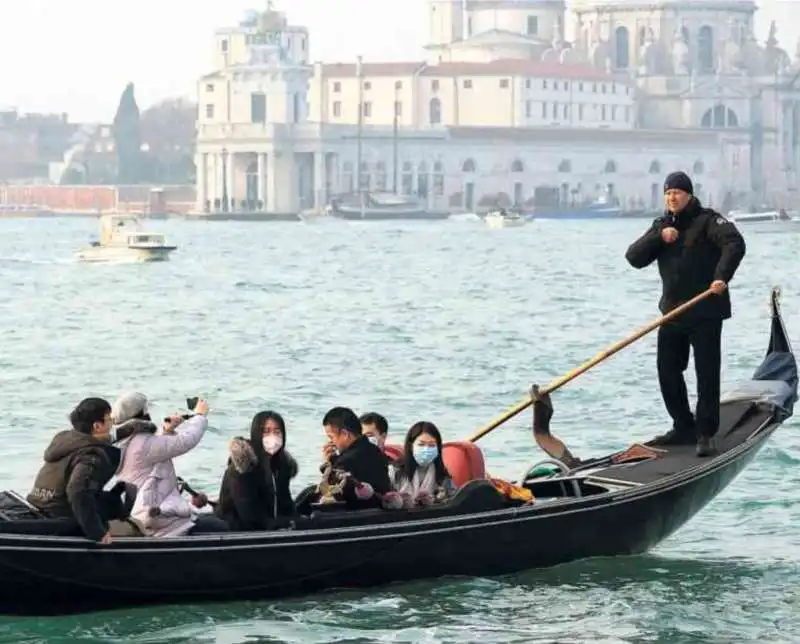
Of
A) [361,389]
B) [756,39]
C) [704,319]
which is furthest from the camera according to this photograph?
[756,39]

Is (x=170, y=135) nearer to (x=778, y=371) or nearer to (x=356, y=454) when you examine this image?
(x=778, y=371)

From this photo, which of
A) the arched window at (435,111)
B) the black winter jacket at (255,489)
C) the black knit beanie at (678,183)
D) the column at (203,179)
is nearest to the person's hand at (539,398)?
the black knit beanie at (678,183)

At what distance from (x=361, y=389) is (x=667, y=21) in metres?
78.2

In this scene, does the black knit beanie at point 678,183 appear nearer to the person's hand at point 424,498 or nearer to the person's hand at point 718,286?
the person's hand at point 718,286

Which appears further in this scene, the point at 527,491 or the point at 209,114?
the point at 209,114

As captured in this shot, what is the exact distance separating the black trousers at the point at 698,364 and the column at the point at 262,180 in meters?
69.6

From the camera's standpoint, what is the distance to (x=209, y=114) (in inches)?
3263

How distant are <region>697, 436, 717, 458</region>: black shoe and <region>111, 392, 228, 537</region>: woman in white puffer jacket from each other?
1.94m

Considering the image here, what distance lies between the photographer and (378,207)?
76.4 metres

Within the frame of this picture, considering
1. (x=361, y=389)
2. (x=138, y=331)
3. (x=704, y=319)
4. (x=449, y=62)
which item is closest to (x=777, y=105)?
(x=449, y=62)

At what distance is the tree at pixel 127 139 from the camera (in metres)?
89.2

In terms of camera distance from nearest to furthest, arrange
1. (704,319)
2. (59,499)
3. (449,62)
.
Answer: (59,499) → (704,319) → (449,62)

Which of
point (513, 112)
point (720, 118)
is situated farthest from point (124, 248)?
point (720, 118)

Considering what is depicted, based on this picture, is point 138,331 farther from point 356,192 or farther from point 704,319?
point 356,192
